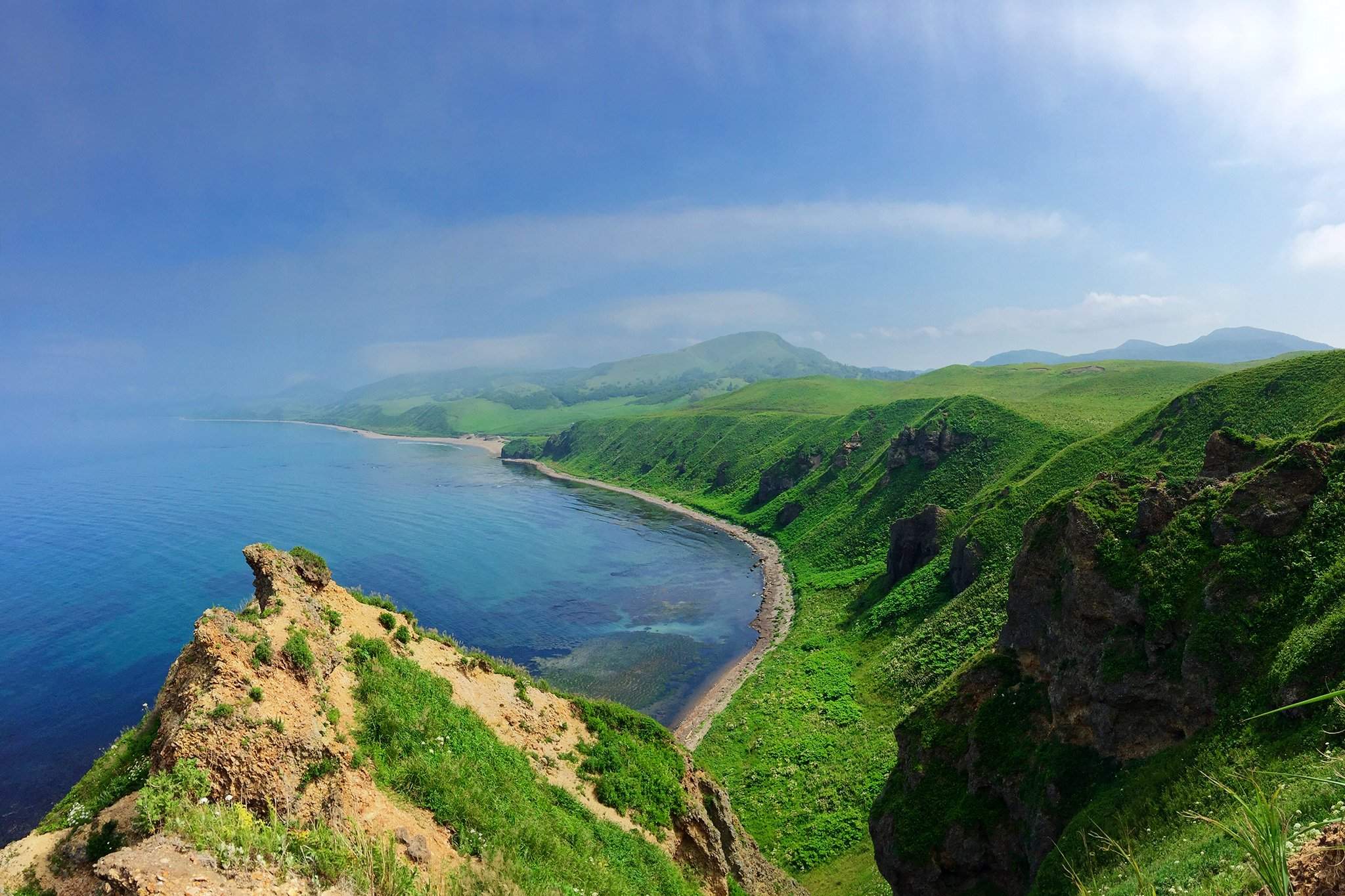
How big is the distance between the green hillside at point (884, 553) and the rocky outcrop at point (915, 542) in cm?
157

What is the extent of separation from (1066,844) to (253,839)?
79.0 feet

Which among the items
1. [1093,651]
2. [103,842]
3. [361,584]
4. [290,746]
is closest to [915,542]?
[1093,651]

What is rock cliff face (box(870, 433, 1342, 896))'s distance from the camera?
21.7 m

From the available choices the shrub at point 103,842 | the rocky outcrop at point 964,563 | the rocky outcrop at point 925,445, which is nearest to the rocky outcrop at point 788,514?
the rocky outcrop at point 925,445

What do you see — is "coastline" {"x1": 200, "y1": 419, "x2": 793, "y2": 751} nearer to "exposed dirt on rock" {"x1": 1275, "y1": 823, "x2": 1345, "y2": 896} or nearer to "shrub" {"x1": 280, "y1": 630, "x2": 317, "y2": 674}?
"shrub" {"x1": 280, "y1": 630, "x2": 317, "y2": 674}

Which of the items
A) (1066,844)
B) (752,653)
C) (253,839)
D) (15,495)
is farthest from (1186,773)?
(15,495)

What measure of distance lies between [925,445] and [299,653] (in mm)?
95070

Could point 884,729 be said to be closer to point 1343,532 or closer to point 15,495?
point 1343,532

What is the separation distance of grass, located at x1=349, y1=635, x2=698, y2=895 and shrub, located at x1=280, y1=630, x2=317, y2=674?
249 cm

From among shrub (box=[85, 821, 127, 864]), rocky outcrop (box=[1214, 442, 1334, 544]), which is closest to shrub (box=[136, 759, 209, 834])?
shrub (box=[85, 821, 127, 864])

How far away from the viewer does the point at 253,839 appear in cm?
1280

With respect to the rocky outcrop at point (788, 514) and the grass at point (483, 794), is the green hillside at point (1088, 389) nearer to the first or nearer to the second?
the rocky outcrop at point (788, 514)

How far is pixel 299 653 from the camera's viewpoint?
19219 millimetres

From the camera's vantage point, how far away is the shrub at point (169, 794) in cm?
1292
